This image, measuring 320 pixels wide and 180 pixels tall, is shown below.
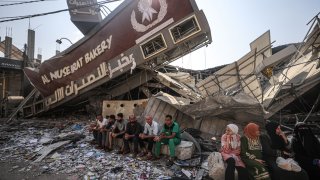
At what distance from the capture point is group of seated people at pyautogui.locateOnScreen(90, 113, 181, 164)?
276 inches

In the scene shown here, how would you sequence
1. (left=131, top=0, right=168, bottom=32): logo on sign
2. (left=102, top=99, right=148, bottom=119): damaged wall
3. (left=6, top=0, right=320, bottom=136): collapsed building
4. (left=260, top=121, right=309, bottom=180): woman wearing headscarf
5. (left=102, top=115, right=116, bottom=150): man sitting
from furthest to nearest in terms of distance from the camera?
(left=102, top=99, right=148, bottom=119): damaged wall < (left=131, top=0, right=168, bottom=32): logo on sign < (left=6, top=0, right=320, bottom=136): collapsed building < (left=102, top=115, right=116, bottom=150): man sitting < (left=260, top=121, right=309, bottom=180): woman wearing headscarf

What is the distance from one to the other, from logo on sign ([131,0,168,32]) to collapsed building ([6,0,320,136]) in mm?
39

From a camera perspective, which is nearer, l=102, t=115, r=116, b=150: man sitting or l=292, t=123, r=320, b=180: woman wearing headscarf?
l=292, t=123, r=320, b=180: woman wearing headscarf

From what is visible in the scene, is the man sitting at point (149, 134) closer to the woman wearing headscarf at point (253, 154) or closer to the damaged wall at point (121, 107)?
the woman wearing headscarf at point (253, 154)

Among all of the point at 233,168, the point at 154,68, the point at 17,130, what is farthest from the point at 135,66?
the point at 233,168

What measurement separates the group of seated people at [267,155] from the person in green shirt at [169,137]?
1871 mm

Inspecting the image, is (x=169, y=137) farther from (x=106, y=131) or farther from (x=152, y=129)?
(x=106, y=131)

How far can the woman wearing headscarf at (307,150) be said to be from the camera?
4.78m

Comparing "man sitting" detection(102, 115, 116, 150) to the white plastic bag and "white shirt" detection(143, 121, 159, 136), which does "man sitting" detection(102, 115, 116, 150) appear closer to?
"white shirt" detection(143, 121, 159, 136)

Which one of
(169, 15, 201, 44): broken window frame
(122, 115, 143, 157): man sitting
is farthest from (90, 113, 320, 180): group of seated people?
(169, 15, 201, 44): broken window frame

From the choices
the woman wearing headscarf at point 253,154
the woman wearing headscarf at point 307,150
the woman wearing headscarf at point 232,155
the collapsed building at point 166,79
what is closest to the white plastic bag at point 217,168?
the woman wearing headscarf at point 232,155

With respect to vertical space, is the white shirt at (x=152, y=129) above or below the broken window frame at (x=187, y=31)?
below

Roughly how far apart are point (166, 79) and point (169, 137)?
632 cm

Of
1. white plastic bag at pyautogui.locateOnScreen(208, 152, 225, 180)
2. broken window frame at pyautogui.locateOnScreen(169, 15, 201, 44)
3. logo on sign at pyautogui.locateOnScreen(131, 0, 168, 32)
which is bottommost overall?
white plastic bag at pyautogui.locateOnScreen(208, 152, 225, 180)
